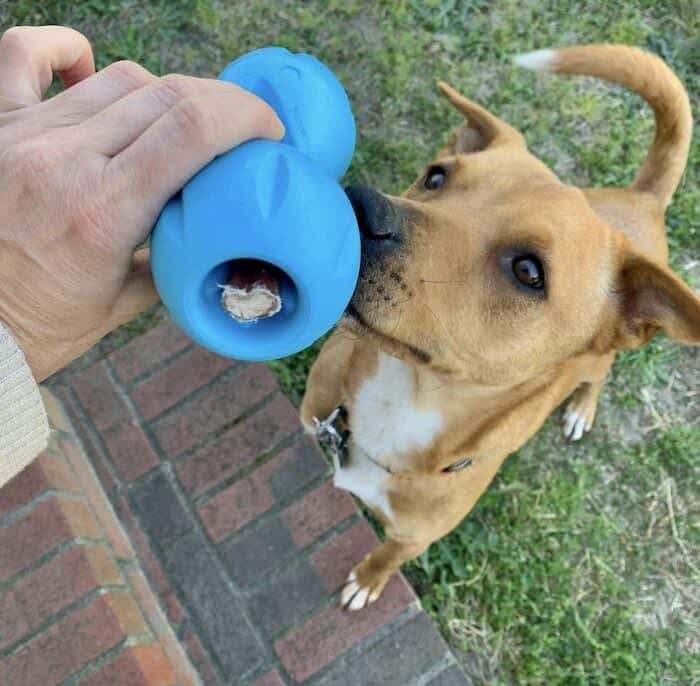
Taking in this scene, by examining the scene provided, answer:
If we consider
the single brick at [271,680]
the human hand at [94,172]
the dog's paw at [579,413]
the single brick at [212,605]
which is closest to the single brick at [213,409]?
the single brick at [212,605]

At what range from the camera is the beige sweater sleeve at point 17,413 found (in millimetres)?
1671

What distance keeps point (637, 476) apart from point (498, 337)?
2.15 m

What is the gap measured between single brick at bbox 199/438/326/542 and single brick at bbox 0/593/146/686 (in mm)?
623

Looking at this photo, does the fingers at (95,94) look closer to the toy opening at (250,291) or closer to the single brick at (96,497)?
the toy opening at (250,291)

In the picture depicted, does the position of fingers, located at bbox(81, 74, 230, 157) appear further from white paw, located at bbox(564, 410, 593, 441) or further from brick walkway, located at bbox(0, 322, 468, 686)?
white paw, located at bbox(564, 410, 593, 441)

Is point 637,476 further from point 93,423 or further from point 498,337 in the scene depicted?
point 93,423

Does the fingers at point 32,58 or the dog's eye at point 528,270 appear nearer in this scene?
the fingers at point 32,58

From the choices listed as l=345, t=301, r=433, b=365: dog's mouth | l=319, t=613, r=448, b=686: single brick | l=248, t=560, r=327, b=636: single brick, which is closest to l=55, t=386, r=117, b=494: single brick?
l=248, t=560, r=327, b=636: single brick

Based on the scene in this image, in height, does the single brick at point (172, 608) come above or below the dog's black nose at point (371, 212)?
below

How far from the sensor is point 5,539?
10.3 feet

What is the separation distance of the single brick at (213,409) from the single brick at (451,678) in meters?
1.51

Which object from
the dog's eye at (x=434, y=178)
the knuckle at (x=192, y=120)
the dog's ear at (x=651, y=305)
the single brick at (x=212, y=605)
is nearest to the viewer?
the knuckle at (x=192, y=120)

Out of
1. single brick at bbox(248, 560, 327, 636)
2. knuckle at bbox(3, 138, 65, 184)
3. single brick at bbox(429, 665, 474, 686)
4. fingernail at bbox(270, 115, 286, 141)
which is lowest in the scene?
single brick at bbox(429, 665, 474, 686)

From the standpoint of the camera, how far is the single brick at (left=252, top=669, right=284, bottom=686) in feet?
10.8
